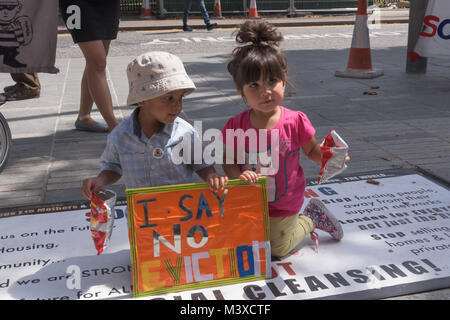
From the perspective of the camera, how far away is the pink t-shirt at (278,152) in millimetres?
2471

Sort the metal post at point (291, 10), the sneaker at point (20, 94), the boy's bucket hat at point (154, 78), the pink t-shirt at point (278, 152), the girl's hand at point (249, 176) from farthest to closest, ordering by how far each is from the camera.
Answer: the metal post at point (291, 10) → the sneaker at point (20, 94) → the pink t-shirt at point (278, 152) → the girl's hand at point (249, 176) → the boy's bucket hat at point (154, 78)

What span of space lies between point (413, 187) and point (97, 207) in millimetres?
2074

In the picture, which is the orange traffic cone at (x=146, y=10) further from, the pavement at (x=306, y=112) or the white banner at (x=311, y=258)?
the white banner at (x=311, y=258)

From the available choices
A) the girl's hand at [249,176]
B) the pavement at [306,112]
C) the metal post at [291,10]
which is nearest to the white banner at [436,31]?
the pavement at [306,112]

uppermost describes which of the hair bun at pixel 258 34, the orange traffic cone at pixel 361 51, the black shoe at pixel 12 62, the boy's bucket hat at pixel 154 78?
the hair bun at pixel 258 34

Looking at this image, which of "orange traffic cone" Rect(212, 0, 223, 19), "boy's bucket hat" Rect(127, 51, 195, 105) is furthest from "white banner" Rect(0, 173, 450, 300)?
"orange traffic cone" Rect(212, 0, 223, 19)

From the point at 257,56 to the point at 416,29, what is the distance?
553cm

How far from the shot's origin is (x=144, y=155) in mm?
2381

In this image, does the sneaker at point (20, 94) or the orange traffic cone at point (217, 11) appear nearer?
the sneaker at point (20, 94)

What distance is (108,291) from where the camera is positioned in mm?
2299

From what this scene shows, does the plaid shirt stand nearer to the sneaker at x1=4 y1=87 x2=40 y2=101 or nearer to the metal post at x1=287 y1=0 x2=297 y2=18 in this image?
the sneaker at x1=4 y1=87 x2=40 y2=101

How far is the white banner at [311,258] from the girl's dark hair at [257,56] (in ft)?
2.95

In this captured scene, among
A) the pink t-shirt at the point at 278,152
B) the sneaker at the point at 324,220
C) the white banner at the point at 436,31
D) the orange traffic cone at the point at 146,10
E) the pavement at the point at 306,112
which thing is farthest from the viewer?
the orange traffic cone at the point at 146,10

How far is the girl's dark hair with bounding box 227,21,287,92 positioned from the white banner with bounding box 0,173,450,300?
900 millimetres
